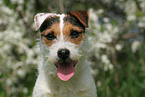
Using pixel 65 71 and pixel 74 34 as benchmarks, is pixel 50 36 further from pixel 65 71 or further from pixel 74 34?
pixel 65 71

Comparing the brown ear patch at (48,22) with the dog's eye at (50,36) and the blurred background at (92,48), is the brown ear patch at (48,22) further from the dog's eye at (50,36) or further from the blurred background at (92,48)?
the blurred background at (92,48)

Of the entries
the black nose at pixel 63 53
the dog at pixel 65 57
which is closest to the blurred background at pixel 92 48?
the dog at pixel 65 57

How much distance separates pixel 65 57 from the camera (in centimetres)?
234

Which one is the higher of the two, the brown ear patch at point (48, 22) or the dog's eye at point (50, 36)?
the brown ear patch at point (48, 22)

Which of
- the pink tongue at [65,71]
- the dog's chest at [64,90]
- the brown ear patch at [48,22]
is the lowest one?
the dog's chest at [64,90]

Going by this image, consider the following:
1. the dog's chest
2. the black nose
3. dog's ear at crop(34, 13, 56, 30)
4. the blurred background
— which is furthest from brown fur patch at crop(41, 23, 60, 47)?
the blurred background

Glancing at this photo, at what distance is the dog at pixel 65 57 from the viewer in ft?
7.92

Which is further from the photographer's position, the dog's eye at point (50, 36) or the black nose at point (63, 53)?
the dog's eye at point (50, 36)

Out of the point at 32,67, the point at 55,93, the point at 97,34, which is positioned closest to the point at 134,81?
the point at 97,34

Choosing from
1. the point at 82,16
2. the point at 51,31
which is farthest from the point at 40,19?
the point at 82,16

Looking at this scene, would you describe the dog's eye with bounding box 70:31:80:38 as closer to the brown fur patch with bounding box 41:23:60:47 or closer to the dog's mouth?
the brown fur patch with bounding box 41:23:60:47

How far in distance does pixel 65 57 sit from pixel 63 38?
23cm

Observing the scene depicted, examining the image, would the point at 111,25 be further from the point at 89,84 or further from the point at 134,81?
the point at 89,84

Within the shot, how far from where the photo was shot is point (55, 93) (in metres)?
2.64
